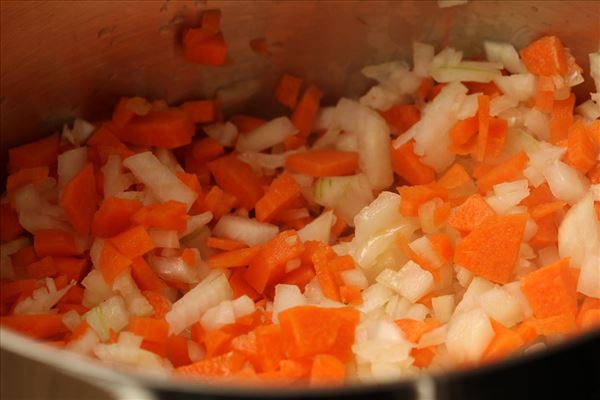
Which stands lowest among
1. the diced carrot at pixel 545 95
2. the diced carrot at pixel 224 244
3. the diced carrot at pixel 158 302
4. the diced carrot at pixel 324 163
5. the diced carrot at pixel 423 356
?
the diced carrot at pixel 423 356

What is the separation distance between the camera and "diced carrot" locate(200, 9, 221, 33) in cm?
176

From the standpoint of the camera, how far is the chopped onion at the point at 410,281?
60.2 inches

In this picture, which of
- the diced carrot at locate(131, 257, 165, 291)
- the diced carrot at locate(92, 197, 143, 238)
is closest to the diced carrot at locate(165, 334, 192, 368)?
the diced carrot at locate(131, 257, 165, 291)

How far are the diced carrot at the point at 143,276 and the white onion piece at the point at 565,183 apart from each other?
0.69m

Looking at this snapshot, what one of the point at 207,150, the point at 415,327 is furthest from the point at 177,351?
the point at 207,150

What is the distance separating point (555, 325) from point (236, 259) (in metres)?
→ 0.54

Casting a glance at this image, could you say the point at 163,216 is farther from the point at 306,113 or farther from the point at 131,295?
the point at 306,113

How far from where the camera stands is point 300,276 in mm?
1607

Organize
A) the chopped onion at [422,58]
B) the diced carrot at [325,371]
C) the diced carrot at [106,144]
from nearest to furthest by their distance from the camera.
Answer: the diced carrot at [325,371] < the diced carrot at [106,144] < the chopped onion at [422,58]

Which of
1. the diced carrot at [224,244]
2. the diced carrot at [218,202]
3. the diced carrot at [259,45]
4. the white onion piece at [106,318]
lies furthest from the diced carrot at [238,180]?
the white onion piece at [106,318]

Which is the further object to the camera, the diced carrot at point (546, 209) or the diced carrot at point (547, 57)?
the diced carrot at point (547, 57)

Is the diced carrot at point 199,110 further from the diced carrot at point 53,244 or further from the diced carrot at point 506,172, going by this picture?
the diced carrot at point 506,172

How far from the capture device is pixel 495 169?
5.45ft

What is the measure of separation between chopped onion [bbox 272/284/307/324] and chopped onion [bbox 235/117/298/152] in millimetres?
392
